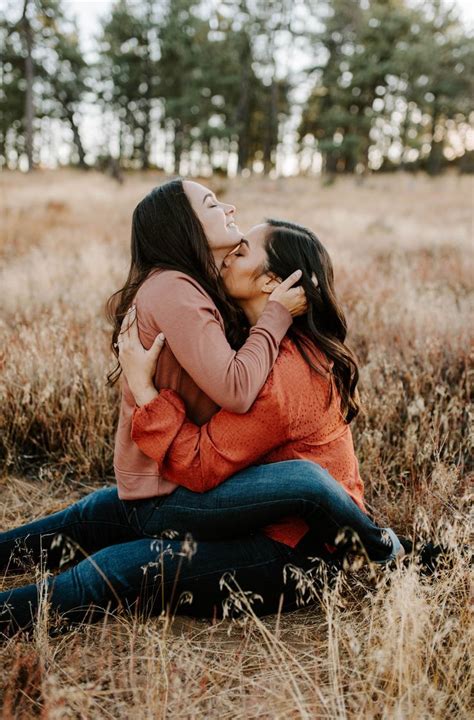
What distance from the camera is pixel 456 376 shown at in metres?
3.76

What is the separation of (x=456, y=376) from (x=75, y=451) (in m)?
2.55

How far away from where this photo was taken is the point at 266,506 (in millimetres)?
1976

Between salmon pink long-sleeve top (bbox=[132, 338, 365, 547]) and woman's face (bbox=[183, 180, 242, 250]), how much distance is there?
1.61 ft

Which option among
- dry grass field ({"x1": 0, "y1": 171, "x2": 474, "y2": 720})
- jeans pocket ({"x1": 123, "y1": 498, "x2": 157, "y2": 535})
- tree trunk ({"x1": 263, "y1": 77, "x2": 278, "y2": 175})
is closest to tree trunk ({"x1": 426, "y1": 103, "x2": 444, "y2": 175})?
tree trunk ({"x1": 263, "y1": 77, "x2": 278, "y2": 175})

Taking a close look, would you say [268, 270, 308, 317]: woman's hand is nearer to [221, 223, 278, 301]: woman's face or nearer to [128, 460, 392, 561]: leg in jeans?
[221, 223, 278, 301]: woman's face

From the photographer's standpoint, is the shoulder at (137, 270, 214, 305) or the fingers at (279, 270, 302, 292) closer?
the shoulder at (137, 270, 214, 305)

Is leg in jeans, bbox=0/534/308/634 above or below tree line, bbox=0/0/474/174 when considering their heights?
below

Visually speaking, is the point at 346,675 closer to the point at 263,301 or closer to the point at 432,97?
the point at 263,301

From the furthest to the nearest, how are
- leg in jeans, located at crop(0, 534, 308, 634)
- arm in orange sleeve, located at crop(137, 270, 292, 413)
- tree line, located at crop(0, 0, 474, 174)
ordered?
tree line, located at crop(0, 0, 474, 174), leg in jeans, located at crop(0, 534, 308, 634), arm in orange sleeve, located at crop(137, 270, 292, 413)

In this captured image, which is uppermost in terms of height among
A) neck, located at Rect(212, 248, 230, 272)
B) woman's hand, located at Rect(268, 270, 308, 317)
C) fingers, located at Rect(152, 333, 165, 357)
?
neck, located at Rect(212, 248, 230, 272)

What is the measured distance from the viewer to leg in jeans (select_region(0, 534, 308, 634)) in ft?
6.66

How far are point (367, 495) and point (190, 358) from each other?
146 cm

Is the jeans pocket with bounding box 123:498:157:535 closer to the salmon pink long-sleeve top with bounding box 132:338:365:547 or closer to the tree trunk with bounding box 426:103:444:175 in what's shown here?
the salmon pink long-sleeve top with bounding box 132:338:365:547

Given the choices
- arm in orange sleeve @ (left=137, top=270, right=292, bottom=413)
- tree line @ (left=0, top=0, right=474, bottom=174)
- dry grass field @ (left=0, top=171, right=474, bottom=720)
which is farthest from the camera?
tree line @ (left=0, top=0, right=474, bottom=174)
